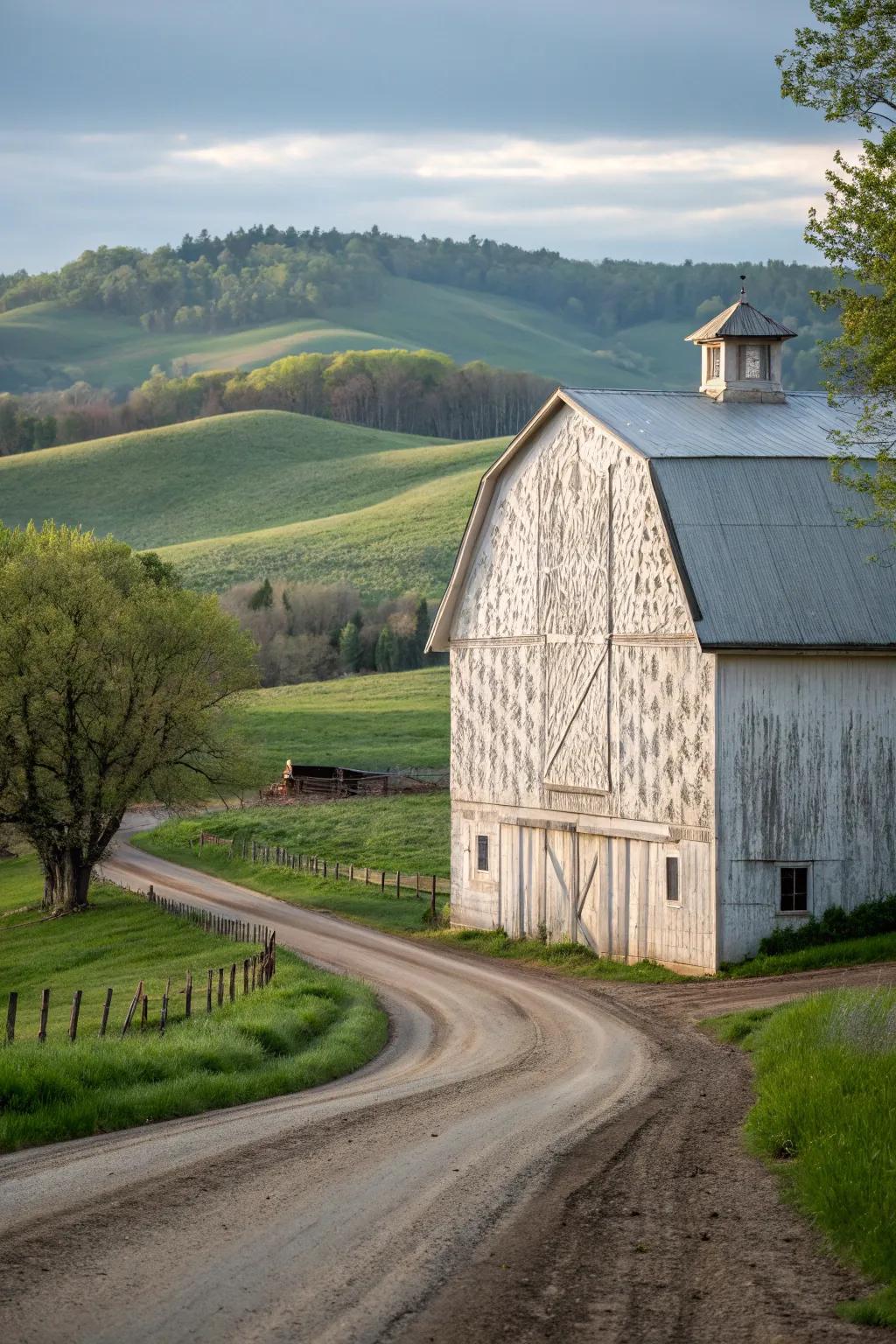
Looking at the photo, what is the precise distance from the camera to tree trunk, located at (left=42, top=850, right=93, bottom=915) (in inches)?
1687

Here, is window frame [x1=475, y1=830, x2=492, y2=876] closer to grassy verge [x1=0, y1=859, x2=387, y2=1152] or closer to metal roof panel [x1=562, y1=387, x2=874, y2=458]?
grassy verge [x1=0, y1=859, x2=387, y2=1152]

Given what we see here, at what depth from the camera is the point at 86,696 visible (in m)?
41.7

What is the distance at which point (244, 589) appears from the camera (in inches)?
4097

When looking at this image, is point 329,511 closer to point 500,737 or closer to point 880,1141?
point 500,737

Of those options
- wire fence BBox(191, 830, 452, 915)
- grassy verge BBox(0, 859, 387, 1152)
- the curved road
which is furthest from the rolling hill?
the curved road

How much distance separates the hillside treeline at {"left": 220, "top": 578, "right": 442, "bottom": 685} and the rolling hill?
508 cm

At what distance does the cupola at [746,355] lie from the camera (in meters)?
32.9

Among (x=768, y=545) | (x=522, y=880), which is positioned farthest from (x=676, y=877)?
(x=768, y=545)

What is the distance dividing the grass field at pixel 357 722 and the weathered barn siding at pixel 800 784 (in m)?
34.0

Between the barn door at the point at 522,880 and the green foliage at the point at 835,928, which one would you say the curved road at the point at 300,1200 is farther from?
the barn door at the point at 522,880

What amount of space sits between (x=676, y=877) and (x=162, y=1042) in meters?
12.1

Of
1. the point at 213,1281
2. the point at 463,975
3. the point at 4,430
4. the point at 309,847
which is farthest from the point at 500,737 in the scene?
Result: the point at 4,430

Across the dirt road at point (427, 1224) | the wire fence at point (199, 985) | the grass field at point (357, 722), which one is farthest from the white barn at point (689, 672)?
the grass field at point (357, 722)

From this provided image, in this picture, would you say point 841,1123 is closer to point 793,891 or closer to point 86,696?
point 793,891
